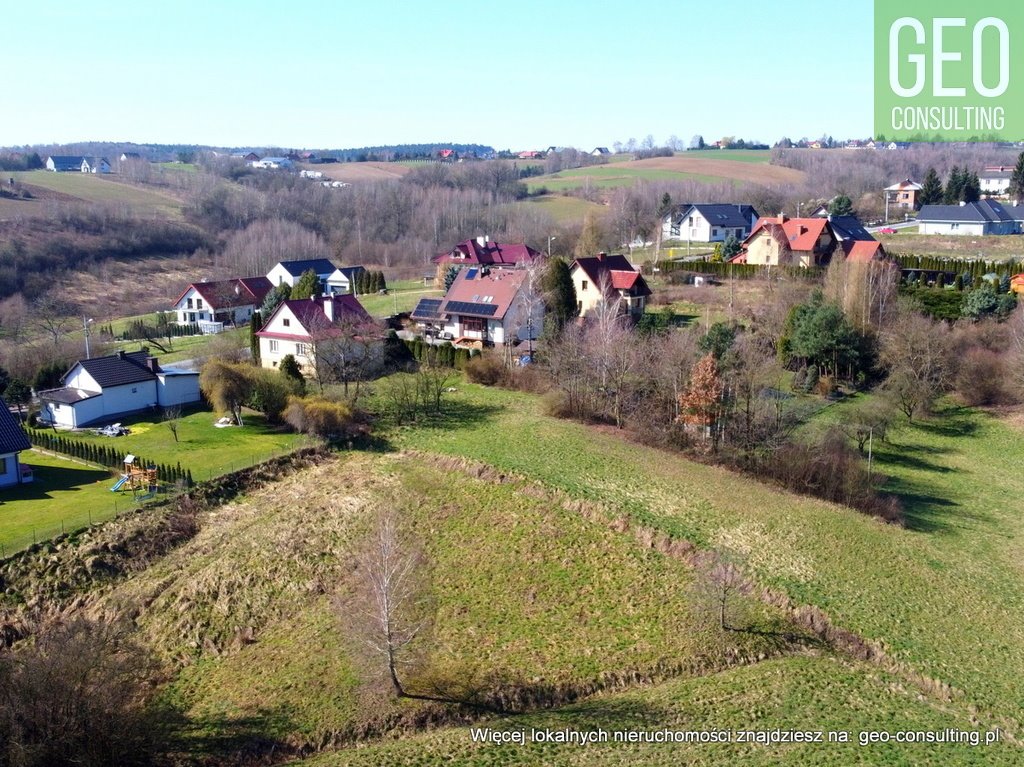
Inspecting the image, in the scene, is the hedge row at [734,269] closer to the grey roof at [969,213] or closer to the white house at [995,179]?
the grey roof at [969,213]

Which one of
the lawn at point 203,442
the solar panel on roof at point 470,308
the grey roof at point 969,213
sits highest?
the grey roof at point 969,213

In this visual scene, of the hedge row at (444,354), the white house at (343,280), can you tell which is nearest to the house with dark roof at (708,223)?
the white house at (343,280)

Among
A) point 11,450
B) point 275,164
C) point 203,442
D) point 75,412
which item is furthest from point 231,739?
point 275,164

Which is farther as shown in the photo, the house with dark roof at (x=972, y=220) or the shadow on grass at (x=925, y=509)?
the house with dark roof at (x=972, y=220)

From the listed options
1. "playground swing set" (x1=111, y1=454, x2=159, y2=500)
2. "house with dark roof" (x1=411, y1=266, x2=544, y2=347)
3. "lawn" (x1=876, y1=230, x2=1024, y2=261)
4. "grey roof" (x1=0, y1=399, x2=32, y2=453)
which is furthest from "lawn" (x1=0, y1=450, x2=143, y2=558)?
"lawn" (x1=876, y1=230, x2=1024, y2=261)

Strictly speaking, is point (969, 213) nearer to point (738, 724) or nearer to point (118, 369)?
point (738, 724)

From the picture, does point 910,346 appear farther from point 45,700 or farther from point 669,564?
point 45,700

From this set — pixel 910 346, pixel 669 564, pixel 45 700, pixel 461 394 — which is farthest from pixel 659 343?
pixel 45 700
